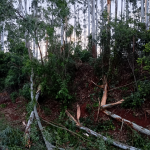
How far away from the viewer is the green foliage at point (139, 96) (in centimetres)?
535

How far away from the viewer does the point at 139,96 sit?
212 inches

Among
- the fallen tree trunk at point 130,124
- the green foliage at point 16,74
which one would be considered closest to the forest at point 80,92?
the fallen tree trunk at point 130,124

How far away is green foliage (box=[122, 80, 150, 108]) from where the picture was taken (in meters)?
5.35

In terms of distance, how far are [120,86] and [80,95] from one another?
2.12m

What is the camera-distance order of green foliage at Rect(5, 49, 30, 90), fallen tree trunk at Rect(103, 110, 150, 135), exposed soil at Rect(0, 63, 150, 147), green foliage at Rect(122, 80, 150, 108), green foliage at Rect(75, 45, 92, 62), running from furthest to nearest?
green foliage at Rect(75, 45, 92, 62) < green foliage at Rect(5, 49, 30, 90) < green foliage at Rect(122, 80, 150, 108) < exposed soil at Rect(0, 63, 150, 147) < fallen tree trunk at Rect(103, 110, 150, 135)

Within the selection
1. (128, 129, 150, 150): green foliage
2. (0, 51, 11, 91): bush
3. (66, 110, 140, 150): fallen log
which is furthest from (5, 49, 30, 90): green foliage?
(128, 129, 150, 150): green foliage

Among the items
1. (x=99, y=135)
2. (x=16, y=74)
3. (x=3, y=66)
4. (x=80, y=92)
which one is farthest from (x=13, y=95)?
(x=99, y=135)

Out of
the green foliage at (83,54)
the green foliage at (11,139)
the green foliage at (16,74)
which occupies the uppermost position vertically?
the green foliage at (83,54)

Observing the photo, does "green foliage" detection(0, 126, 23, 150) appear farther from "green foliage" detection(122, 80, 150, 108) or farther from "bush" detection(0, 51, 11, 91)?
"bush" detection(0, 51, 11, 91)

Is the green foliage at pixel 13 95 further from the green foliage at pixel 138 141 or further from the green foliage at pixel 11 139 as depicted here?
the green foliage at pixel 138 141

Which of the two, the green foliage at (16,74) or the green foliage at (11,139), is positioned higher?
the green foliage at (16,74)

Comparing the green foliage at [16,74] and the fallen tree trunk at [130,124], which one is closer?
the fallen tree trunk at [130,124]

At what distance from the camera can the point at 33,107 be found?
6.28 metres

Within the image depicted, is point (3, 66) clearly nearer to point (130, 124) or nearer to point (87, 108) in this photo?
point (87, 108)
